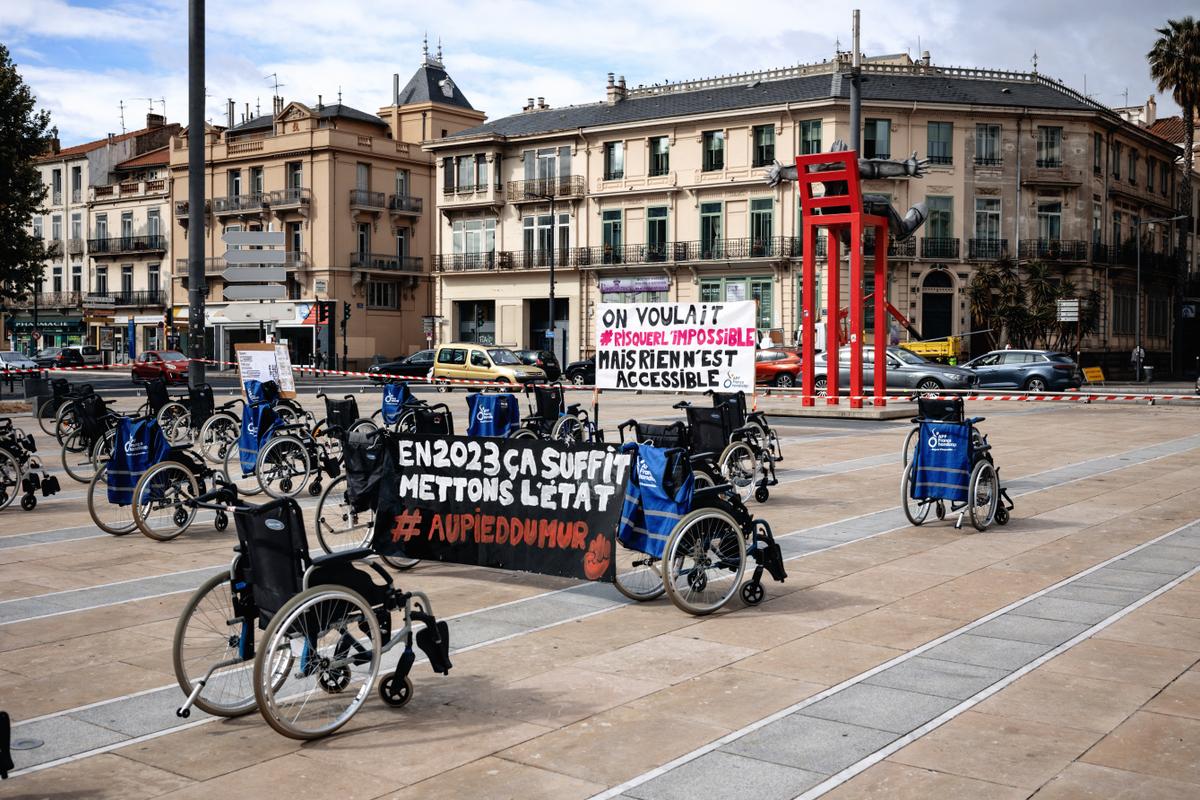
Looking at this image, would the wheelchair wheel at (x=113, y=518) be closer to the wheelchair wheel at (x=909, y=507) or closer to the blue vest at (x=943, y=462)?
the wheelchair wheel at (x=909, y=507)

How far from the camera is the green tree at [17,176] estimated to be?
105 ft

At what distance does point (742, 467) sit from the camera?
43.1ft

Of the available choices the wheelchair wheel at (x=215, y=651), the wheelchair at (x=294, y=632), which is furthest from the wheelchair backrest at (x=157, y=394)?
the wheelchair at (x=294, y=632)

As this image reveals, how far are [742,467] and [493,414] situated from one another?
317 centimetres

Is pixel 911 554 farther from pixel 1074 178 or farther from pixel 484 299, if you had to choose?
pixel 484 299

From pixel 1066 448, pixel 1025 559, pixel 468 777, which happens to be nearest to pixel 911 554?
pixel 1025 559

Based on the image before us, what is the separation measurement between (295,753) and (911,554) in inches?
242

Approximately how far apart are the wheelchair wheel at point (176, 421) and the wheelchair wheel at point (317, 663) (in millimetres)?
12333

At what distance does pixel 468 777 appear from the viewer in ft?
16.4

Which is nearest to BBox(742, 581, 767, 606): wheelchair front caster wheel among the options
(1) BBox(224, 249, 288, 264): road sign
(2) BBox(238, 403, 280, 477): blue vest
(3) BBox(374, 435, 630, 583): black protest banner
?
(3) BBox(374, 435, 630, 583): black protest banner

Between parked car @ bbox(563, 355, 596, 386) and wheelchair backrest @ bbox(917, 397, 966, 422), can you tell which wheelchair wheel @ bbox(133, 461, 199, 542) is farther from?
parked car @ bbox(563, 355, 596, 386)

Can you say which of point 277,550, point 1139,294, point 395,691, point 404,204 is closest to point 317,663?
point 395,691

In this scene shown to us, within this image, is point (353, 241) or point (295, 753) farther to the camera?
point (353, 241)

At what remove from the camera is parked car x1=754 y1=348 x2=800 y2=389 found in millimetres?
38875
